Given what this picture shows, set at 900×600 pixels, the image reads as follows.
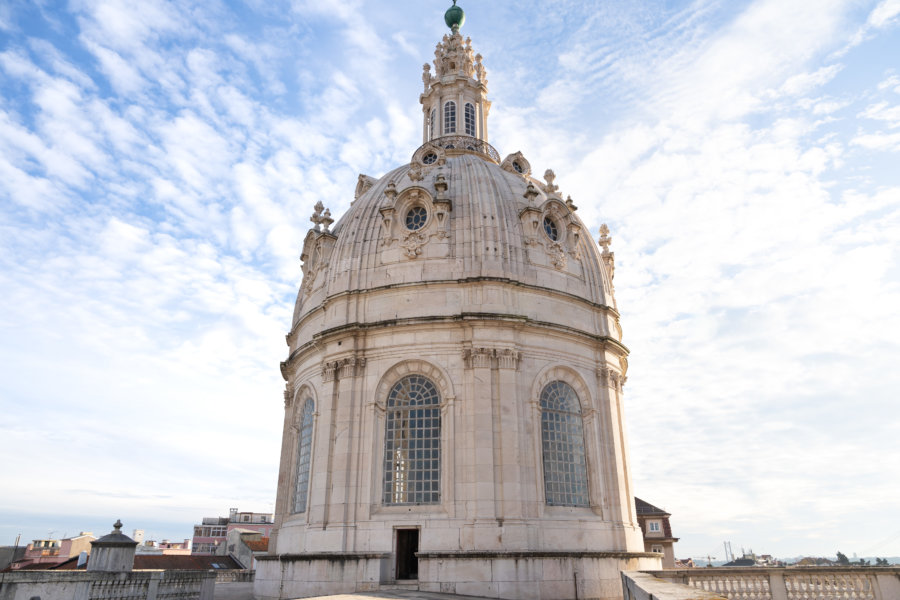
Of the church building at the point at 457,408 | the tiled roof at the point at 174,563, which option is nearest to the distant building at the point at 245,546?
the tiled roof at the point at 174,563

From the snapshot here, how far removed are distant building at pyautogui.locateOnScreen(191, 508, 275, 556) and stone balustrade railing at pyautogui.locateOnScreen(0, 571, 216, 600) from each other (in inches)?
1532

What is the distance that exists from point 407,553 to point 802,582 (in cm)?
1210

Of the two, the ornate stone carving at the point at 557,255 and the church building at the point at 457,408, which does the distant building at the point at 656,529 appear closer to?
the church building at the point at 457,408

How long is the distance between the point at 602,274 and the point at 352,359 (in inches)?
472

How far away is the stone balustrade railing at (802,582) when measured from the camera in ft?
51.7

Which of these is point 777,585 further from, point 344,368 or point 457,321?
point 344,368

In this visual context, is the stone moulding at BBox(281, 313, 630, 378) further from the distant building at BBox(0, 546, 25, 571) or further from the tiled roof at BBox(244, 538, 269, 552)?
the distant building at BBox(0, 546, 25, 571)

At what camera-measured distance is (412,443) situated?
22.5m

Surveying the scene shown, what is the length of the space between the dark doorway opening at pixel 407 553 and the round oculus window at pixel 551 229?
42.7 ft

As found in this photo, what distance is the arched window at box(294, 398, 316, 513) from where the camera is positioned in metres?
24.6

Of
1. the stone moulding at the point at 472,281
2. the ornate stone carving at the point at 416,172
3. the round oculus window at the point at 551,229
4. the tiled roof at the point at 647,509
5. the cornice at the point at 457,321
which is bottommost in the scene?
the tiled roof at the point at 647,509

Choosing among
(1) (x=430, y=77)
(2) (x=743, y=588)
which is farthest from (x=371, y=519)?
(1) (x=430, y=77)

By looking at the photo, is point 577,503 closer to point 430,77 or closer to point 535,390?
point 535,390

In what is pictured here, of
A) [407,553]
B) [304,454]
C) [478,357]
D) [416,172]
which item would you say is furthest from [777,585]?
[416,172]
